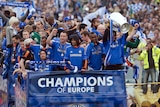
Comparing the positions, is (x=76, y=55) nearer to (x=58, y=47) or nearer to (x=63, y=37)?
(x=63, y=37)

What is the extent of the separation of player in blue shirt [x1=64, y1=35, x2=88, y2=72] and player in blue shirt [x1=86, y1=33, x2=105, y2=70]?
0.61 m

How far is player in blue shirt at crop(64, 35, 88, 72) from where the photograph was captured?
576 inches

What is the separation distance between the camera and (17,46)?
16.7m

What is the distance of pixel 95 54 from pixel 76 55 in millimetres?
979

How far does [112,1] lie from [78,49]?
18.2m

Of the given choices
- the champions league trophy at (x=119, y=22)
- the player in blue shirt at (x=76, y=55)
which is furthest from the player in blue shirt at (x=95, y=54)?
the player in blue shirt at (x=76, y=55)

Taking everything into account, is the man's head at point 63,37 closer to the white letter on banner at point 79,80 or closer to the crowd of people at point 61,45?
the crowd of people at point 61,45

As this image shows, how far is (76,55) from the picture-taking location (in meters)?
14.7

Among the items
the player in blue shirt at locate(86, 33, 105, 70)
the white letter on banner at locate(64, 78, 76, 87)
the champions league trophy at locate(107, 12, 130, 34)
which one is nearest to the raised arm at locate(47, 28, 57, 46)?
the player in blue shirt at locate(86, 33, 105, 70)

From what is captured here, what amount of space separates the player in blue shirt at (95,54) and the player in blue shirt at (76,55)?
2.01 feet

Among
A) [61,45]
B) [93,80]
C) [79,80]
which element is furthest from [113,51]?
[79,80]

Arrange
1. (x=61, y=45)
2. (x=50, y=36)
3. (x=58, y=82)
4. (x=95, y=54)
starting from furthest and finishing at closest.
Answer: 1. (x=50, y=36)
2. (x=95, y=54)
3. (x=61, y=45)
4. (x=58, y=82)

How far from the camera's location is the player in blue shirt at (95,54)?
1553 cm

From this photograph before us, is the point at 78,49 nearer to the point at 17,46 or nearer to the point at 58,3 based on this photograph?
the point at 17,46
